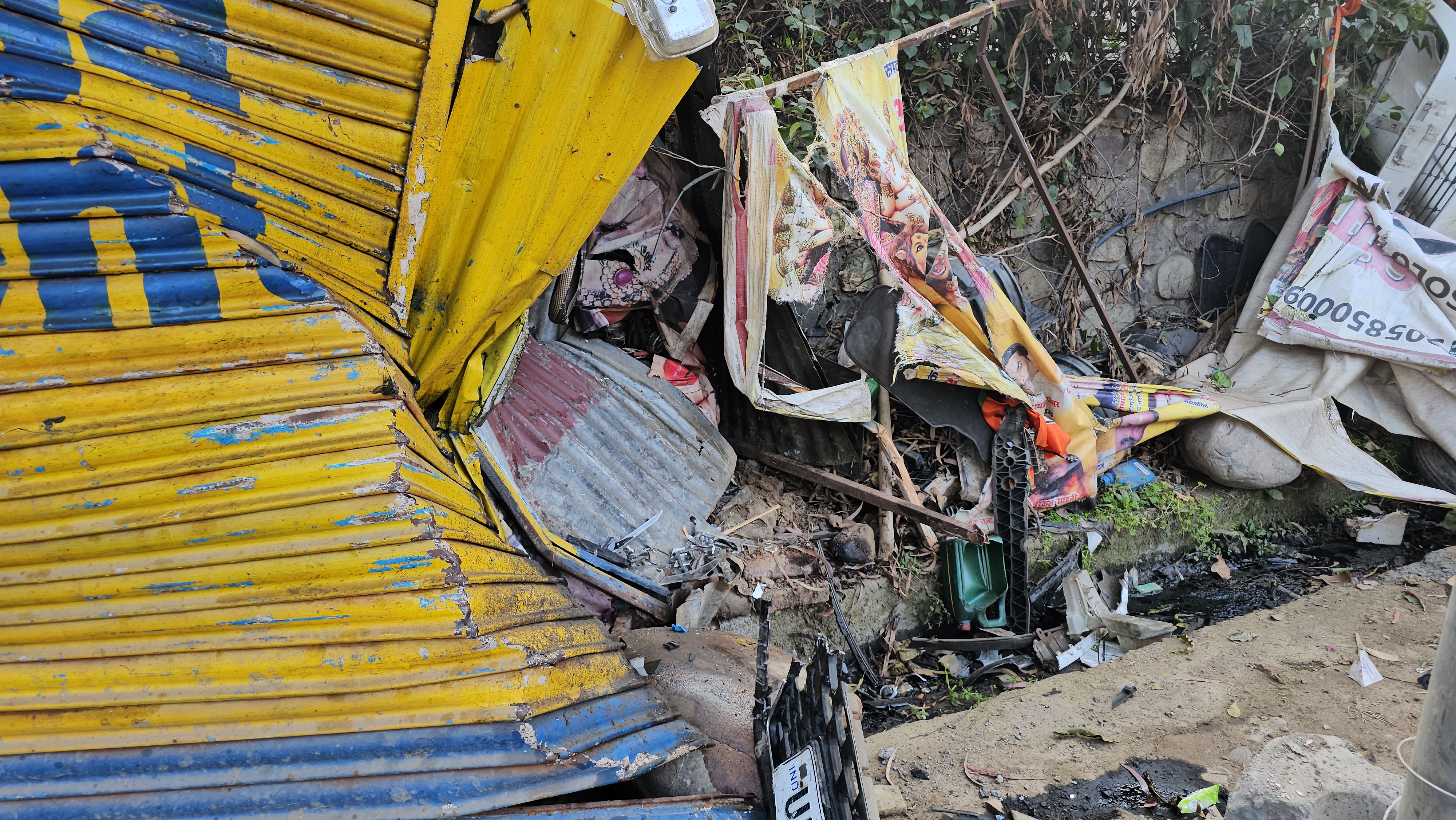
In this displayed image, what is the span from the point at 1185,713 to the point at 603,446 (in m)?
3.29

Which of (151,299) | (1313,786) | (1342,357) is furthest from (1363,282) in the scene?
(151,299)

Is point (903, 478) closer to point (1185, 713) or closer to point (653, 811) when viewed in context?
point (1185, 713)

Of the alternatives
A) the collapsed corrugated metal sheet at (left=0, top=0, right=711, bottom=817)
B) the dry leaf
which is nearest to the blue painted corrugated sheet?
the collapsed corrugated metal sheet at (left=0, top=0, right=711, bottom=817)

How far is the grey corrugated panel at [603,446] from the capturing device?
3832 mm

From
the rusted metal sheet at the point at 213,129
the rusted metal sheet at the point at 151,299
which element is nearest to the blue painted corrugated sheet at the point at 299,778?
the rusted metal sheet at the point at 151,299

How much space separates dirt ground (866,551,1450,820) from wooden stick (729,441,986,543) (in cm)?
95

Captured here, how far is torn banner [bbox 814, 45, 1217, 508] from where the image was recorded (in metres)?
4.09

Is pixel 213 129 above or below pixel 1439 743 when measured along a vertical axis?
above

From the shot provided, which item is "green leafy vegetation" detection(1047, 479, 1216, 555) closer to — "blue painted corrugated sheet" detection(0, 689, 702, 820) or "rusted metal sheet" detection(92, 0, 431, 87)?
A: "blue painted corrugated sheet" detection(0, 689, 702, 820)

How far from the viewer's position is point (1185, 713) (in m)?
3.57

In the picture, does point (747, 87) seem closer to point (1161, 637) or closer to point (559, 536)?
point (559, 536)

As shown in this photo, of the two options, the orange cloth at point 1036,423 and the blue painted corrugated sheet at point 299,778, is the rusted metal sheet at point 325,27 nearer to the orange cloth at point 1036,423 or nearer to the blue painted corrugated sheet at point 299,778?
the blue painted corrugated sheet at point 299,778

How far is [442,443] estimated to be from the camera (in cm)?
312

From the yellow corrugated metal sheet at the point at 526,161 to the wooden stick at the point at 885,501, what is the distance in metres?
2.21
